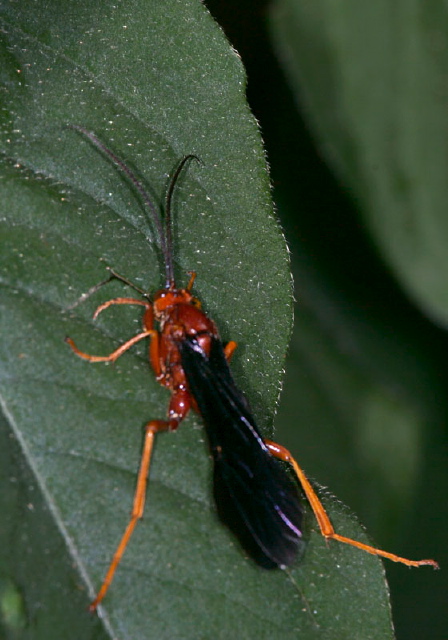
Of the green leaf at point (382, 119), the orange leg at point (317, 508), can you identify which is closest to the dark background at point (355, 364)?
the green leaf at point (382, 119)

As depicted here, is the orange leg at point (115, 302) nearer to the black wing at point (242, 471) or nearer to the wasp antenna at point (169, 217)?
the wasp antenna at point (169, 217)

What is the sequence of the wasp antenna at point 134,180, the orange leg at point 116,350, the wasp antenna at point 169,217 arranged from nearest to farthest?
the orange leg at point 116,350, the wasp antenna at point 134,180, the wasp antenna at point 169,217

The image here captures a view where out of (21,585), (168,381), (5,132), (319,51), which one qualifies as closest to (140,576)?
(21,585)

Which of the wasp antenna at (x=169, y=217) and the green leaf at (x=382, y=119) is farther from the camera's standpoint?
the green leaf at (x=382, y=119)

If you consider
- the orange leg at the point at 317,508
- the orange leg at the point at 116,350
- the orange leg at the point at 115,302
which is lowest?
the orange leg at the point at 317,508

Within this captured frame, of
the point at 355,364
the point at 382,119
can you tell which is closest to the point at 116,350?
the point at 382,119

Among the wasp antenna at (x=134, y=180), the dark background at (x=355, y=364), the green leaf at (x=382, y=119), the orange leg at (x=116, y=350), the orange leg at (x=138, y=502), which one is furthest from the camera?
the dark background at (x=355, y=364)

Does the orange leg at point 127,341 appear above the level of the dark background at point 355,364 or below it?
above
